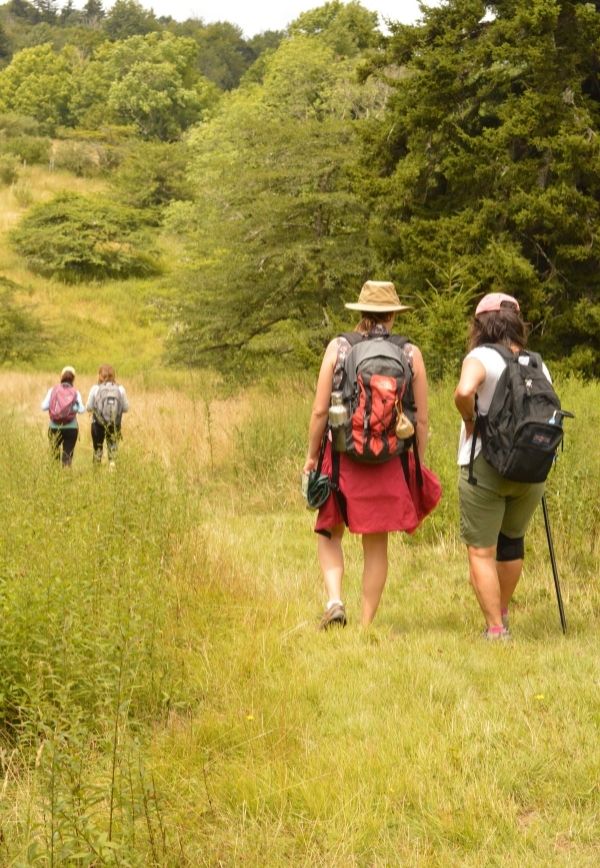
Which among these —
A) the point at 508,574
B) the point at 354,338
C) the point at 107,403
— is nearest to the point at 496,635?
the point at 508,574

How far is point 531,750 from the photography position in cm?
379

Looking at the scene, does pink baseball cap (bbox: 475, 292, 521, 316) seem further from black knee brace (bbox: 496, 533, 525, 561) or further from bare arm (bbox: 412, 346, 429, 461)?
black knee brace (bbox: 496, 533, 525, 561)

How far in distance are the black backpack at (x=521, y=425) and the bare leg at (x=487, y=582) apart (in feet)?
1.57

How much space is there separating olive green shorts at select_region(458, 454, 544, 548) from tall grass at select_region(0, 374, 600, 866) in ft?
1.82

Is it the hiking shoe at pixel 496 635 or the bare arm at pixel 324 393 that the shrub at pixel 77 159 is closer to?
the bare arm at pixel 324 393

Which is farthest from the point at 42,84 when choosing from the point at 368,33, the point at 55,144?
the point at 368,33

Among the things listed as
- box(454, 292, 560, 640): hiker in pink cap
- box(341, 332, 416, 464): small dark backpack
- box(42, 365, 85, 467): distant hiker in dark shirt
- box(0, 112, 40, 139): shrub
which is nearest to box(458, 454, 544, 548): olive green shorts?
box(454, 292, 560, 640): hiker in pink cap

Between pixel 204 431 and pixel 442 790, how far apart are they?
32.0ft

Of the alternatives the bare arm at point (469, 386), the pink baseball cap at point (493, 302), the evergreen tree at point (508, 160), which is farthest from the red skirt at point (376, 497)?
the evergreen tree at point (508, 160)

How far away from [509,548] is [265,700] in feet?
6.27

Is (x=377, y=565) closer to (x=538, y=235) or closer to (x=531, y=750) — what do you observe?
(x=531, y=750)

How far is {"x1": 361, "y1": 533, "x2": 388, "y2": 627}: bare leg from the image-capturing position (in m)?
5.58

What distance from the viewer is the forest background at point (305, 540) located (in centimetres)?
339

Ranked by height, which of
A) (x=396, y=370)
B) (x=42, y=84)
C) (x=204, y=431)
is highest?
(x=42, y=84)
